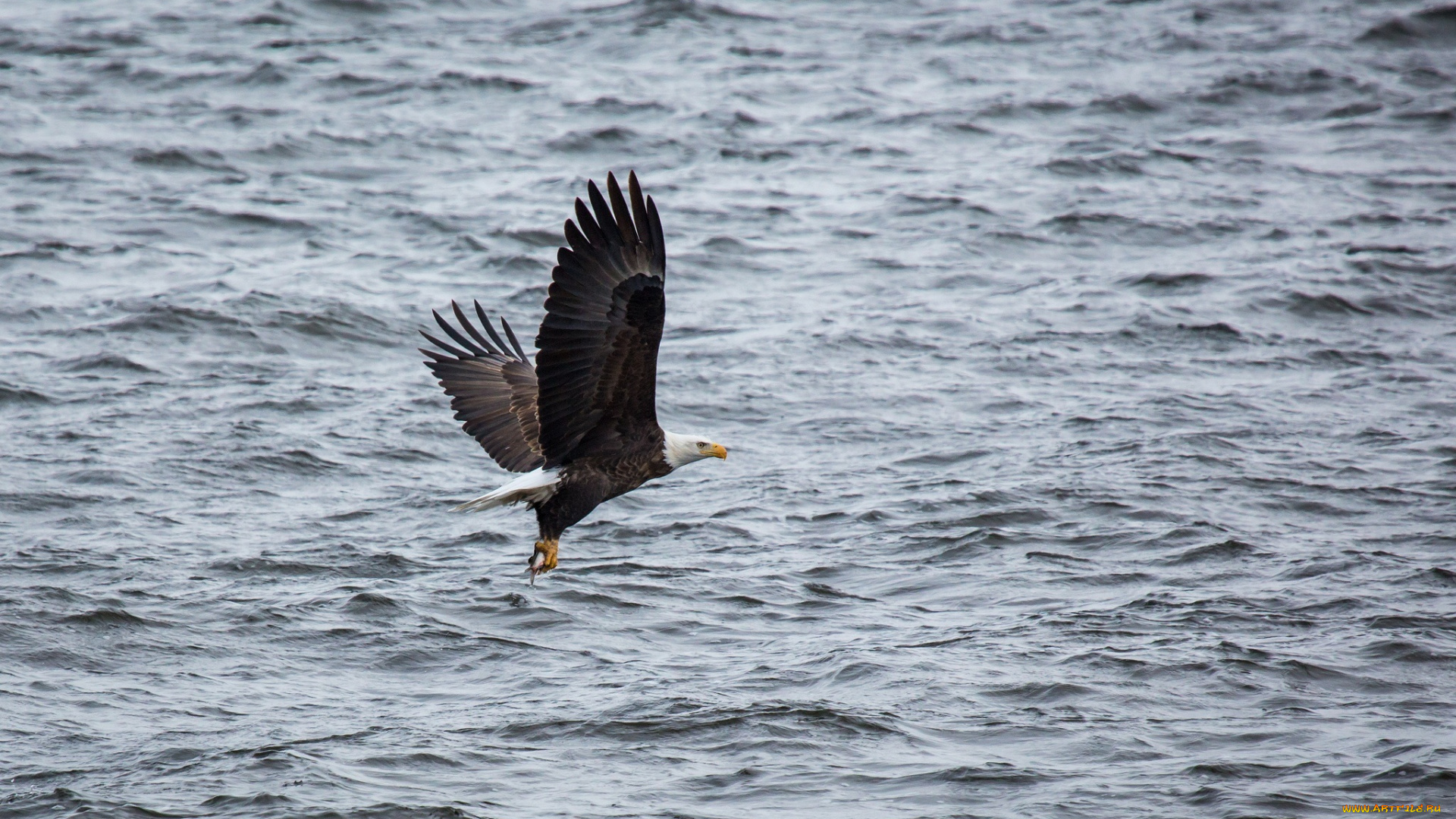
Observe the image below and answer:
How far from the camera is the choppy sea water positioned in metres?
5.74

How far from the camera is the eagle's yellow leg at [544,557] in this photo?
259 inches

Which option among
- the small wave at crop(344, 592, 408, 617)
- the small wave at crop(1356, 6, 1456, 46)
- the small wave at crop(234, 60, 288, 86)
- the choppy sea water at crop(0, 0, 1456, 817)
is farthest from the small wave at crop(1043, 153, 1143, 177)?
the small wave at crop(344, 592, 408, 617)

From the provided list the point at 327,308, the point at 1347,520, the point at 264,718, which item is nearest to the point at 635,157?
the point at 327,308

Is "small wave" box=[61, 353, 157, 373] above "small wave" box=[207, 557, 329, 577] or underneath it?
above

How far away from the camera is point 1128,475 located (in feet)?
27.0

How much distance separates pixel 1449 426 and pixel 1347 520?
4.94 ft

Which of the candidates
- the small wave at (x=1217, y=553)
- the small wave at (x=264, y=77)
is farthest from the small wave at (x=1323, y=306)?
the small wave at (x=264, y=77)

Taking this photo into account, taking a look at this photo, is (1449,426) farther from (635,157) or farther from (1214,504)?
(635,157)

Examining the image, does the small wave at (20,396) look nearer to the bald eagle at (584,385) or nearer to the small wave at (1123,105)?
the bald eagle at (584,385)

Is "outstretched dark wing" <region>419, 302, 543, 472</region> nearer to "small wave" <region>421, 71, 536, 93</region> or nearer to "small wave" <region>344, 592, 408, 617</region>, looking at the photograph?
"small wave" <region>344, 592, 408, 617</region>

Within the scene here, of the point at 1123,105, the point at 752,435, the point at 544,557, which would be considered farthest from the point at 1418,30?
the point at 544,557

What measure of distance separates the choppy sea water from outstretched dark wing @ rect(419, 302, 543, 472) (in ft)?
1.89

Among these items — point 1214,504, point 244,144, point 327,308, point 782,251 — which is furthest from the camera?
point 244,144

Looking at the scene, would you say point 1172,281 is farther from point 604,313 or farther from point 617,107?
point 604,313
